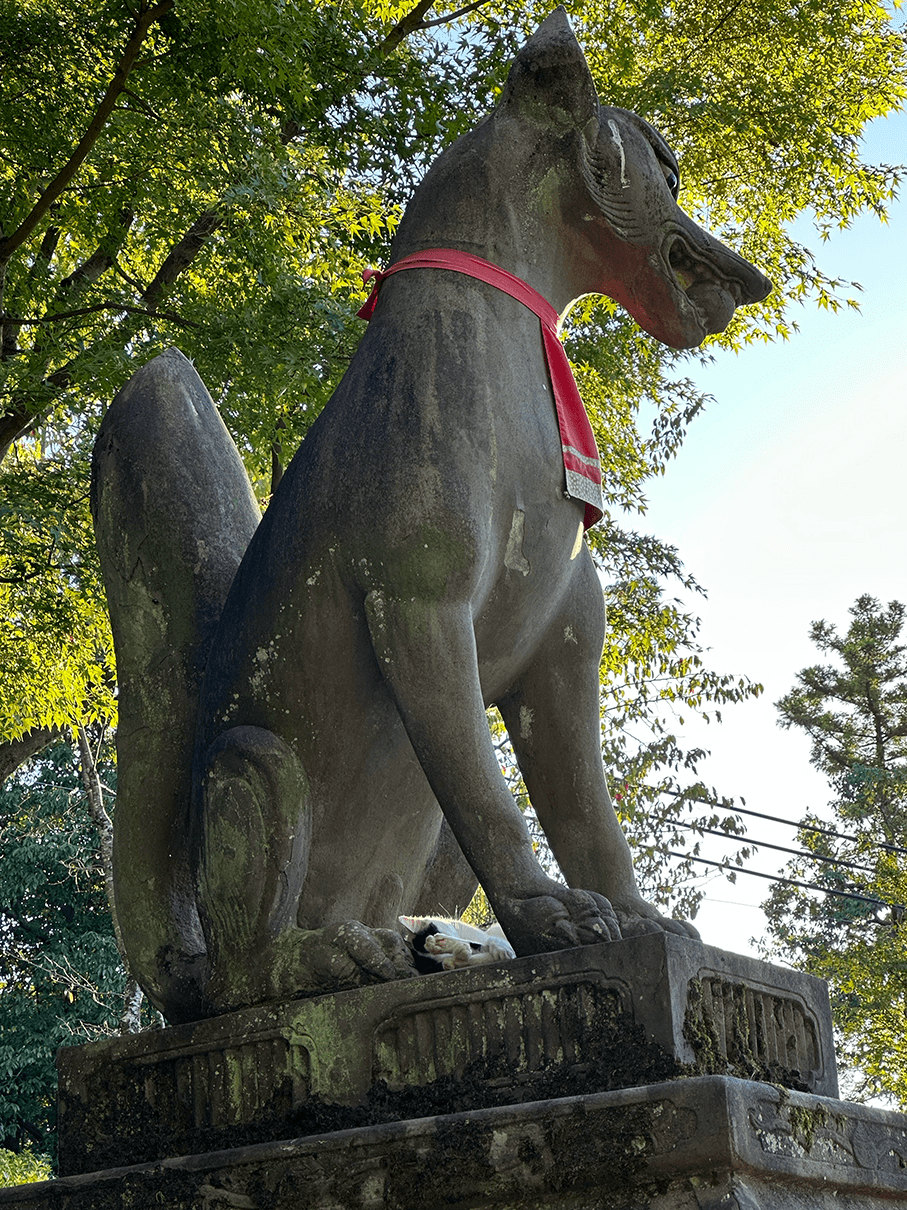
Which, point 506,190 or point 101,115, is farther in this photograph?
point 101,115

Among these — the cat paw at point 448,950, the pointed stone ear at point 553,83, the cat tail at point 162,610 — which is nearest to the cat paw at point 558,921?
the cat paw at point 448,950

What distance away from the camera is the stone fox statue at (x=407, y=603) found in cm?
257

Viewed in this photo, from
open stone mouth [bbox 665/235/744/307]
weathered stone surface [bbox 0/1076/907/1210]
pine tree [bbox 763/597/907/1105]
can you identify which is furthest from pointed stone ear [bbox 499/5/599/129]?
pine tree [bbox 763/597/907/1105]

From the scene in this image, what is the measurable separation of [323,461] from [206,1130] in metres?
1.26

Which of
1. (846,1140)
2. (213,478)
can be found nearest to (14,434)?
(213,478)

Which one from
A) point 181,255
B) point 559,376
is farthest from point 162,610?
point 181,255

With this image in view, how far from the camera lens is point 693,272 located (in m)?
3.12

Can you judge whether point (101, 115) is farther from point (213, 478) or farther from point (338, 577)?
point (338, 577)

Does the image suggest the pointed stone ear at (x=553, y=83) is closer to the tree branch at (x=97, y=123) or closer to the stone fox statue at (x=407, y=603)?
the stone fox statue at (x=407, y=603)

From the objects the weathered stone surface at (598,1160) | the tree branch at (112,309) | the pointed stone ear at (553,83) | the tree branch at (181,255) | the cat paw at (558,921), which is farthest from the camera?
the tree branch at (181,255)

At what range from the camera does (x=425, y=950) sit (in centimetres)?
262

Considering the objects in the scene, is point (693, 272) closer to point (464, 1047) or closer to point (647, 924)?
point (647, 924)

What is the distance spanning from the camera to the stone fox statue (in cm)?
257

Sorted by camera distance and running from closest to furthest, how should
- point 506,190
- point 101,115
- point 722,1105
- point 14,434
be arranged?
point 722,1105, point 506,190, point 101,115, point 14,434
